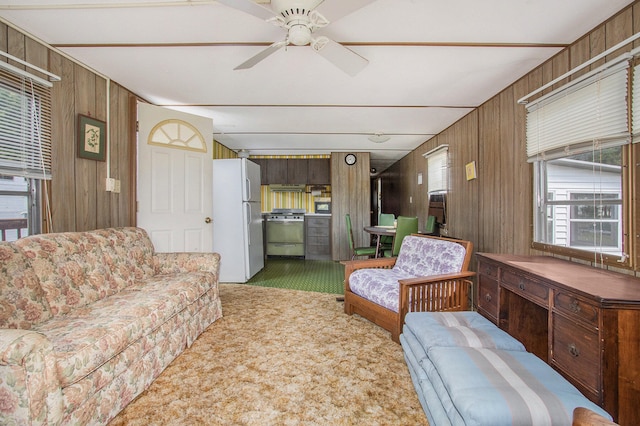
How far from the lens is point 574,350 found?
4.41ft

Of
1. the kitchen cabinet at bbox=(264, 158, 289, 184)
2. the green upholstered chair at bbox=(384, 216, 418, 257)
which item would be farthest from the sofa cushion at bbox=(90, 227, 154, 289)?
the kitchen cabinet at bbox=(264, 158, 289, 184)

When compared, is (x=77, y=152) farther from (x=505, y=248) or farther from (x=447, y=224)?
(x=447, y=224)

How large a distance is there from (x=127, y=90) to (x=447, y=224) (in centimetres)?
439

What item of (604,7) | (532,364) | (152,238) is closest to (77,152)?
(152,238)

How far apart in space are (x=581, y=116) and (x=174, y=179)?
3668 millimetres

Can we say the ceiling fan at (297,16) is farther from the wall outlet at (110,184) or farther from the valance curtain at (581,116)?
the wall outlet at (110,184)

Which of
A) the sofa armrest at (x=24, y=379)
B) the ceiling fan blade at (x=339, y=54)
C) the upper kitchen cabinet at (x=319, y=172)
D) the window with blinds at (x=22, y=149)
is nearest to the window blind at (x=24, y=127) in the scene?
the window with blinds at (x=22, y=149)

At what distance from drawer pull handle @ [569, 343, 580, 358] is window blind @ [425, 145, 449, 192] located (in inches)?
129

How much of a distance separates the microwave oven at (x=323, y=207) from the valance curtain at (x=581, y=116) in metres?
4.33

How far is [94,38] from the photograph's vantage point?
2.09 metres

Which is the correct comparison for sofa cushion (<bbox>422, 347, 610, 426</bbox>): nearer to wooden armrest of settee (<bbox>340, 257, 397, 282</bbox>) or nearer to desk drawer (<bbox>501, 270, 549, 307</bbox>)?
desk drawer (<bbox>501, 270, 549, 307</bbox>)

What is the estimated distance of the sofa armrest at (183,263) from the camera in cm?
276

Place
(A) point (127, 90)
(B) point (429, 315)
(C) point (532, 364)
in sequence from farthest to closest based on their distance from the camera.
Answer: (A) point (127, 90)
(B) point (429, 315)
(C) point (532, 364)

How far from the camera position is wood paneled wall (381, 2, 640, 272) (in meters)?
1.90
